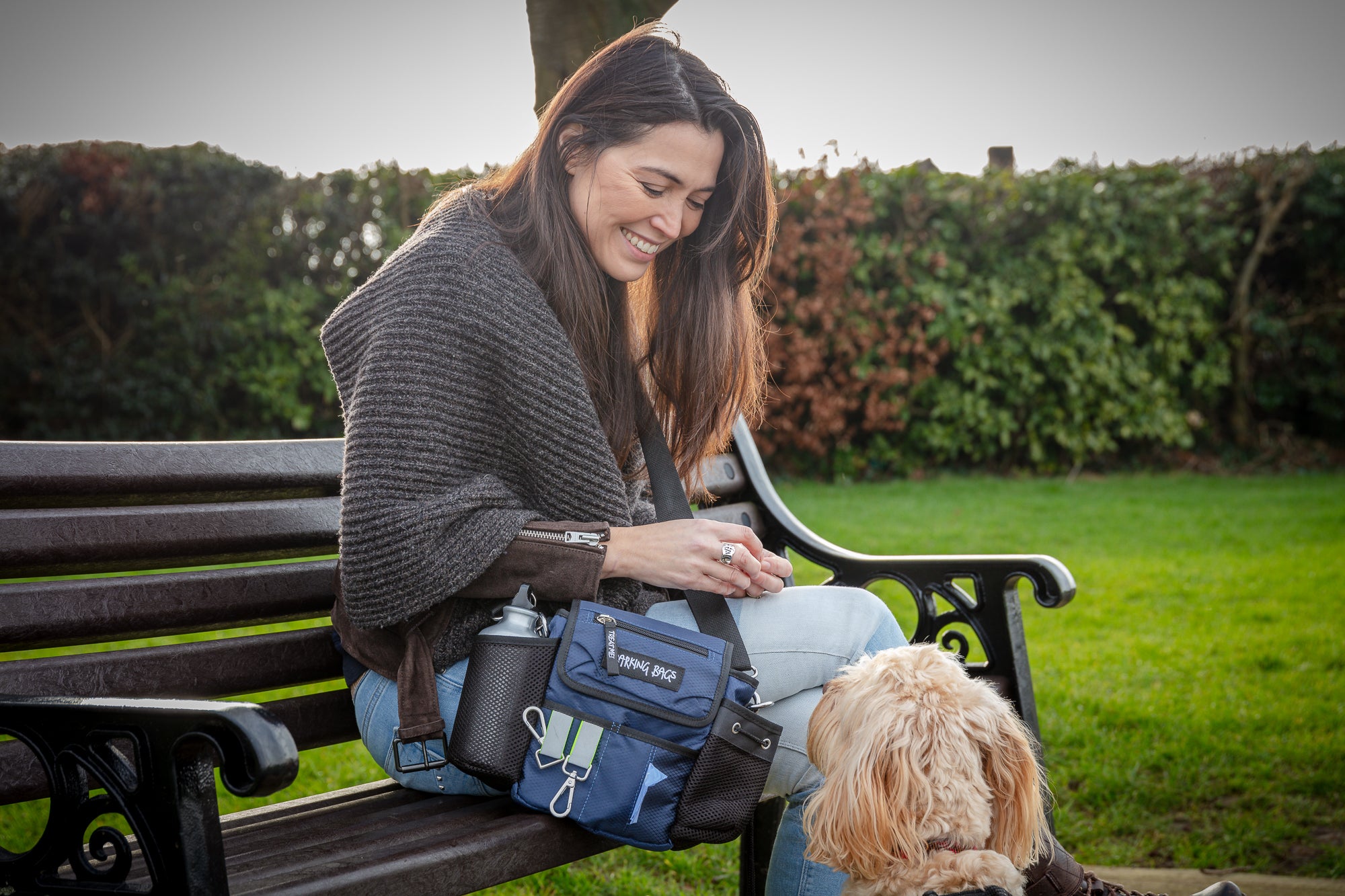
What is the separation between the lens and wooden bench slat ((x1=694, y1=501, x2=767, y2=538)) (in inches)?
109

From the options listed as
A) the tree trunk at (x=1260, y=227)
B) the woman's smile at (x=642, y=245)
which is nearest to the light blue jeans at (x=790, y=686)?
the woman's smile at (x=642, y=245)

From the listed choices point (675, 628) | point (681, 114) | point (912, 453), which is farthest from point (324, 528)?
point (912, 453)

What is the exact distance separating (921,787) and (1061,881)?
1.77ft

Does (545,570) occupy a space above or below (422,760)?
above

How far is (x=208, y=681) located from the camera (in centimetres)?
194

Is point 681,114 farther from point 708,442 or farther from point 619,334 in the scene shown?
point 708,442

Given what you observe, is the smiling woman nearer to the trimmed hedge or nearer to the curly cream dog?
the curly cream dog

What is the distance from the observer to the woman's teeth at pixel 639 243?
7.16 ft

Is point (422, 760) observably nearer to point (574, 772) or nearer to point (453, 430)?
point (574, 772)

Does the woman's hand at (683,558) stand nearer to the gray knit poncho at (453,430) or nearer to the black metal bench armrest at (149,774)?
the gray knit poncho at (453,430)

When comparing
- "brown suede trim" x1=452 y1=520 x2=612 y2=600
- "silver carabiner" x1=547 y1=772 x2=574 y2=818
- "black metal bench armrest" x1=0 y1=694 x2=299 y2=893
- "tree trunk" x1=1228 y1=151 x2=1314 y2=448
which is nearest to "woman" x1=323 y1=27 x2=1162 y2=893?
"brown suede trim" x1=452 y1=520 x2=612 y2=600

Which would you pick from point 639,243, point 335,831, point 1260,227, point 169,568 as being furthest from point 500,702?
point 1260,227

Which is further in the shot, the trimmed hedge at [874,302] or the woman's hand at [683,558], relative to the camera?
the trimmed hedge at [874,302]

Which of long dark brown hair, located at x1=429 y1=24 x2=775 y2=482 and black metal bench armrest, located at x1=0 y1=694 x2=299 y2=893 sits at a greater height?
long dark brown hair, located at x1=429 y1=24 x2=775 y2=482
